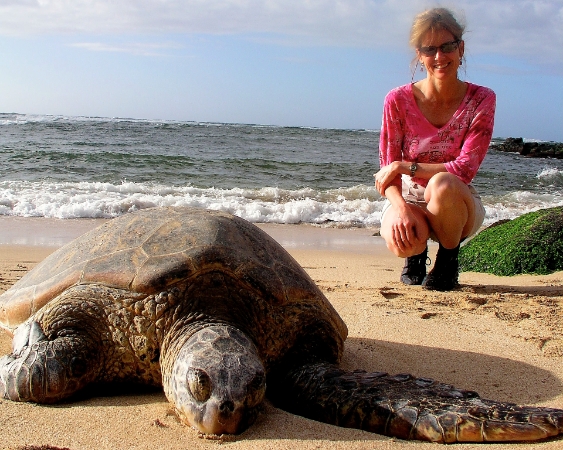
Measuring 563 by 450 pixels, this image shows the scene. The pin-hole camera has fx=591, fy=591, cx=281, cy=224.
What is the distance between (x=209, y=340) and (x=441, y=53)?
8.77ft

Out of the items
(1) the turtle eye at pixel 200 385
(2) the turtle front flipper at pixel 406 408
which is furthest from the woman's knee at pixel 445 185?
(1) the turtle eye at pixel 200 385

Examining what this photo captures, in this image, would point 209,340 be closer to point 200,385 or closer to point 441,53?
point 200,385

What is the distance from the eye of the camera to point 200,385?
6.63 ft

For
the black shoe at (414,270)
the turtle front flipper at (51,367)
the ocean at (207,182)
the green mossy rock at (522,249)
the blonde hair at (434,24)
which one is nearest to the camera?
the turtle front flipper at (51,367)

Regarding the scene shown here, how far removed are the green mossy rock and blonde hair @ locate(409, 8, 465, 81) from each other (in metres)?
2.44

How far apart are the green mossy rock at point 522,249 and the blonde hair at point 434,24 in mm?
2444

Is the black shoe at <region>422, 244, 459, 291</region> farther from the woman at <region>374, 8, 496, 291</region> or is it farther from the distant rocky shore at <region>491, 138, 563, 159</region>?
the distant rocky shore at <region>491, 138, 563, 159</region>

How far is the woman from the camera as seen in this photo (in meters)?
3.92

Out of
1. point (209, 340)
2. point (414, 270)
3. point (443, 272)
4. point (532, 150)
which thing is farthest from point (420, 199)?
point (532, 150)

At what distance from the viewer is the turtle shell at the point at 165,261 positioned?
98.6 inches

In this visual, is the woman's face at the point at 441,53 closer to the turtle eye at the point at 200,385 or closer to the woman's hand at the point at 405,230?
the woman's hand at the point at 405,230

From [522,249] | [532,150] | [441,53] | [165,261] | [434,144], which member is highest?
[532,150]

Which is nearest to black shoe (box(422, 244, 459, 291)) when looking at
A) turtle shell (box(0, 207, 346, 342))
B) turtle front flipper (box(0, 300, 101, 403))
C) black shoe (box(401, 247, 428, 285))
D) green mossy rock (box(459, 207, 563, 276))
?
black shoe (box(401, 247, 428, 285))

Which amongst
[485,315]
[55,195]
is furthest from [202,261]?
[55,195]
